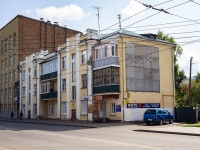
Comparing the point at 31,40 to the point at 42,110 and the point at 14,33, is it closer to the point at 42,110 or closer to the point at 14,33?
the point at 14,33

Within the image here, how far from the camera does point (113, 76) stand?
33.5 meters

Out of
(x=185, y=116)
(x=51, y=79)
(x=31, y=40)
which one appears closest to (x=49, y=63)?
(x=51, y=79)

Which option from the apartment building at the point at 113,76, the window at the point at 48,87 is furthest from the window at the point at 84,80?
the window at the point at 48,87

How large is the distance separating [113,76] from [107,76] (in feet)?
2.51

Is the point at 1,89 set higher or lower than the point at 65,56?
lower

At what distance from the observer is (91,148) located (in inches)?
496

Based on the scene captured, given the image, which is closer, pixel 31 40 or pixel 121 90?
pixel 121 90

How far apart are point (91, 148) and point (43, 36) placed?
163ft

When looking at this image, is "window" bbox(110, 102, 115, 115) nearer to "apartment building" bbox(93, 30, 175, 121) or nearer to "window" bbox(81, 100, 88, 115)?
"apartment building" bbox(93, 30, 175, 121)

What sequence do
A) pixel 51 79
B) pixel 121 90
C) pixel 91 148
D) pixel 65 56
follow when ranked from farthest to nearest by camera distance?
pixel 51 79 → pixel 65 56 → pixel 121 90 → pixel 91 148

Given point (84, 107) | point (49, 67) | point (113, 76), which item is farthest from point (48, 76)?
point (113, 76)

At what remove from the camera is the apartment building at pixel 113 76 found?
33531 mm

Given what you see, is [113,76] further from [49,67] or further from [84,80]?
[49,67]

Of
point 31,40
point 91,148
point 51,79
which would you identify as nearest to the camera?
point 91,148
